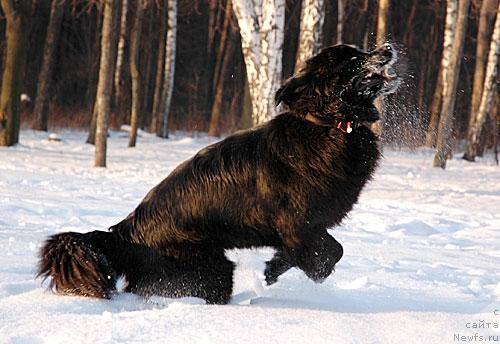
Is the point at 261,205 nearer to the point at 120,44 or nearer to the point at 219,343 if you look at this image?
the point at 219,343

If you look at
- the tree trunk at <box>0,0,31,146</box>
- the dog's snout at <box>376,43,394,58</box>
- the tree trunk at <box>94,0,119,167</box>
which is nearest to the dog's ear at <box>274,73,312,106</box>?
the dog's snout at <box>376,43,394,58</box>

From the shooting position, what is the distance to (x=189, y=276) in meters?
3.89

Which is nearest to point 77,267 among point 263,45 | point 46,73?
point 263,45

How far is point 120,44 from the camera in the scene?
68.3 feet

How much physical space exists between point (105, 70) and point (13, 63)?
3.25m

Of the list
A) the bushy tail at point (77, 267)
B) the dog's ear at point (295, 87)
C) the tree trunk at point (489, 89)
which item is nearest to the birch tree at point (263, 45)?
the dog's ear at point (295, 87)

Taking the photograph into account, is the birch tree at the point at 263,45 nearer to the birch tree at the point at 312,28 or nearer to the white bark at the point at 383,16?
the birch tree at the point at 312,28

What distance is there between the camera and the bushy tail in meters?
3.76

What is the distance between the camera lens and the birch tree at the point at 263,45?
375 inches

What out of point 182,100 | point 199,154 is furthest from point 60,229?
point 182,100

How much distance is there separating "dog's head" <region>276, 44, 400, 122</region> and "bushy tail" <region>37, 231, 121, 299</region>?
1356mm

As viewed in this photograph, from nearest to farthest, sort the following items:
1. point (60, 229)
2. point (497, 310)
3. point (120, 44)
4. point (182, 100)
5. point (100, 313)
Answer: point (100, 313) < point (497, 310) < point (60, 229) < point (120, 44) < point (182, 100)

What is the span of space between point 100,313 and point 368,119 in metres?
1.80

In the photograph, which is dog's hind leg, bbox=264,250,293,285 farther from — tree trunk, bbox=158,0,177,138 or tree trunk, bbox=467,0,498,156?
tree trunk, bbox=158,0,177,138
